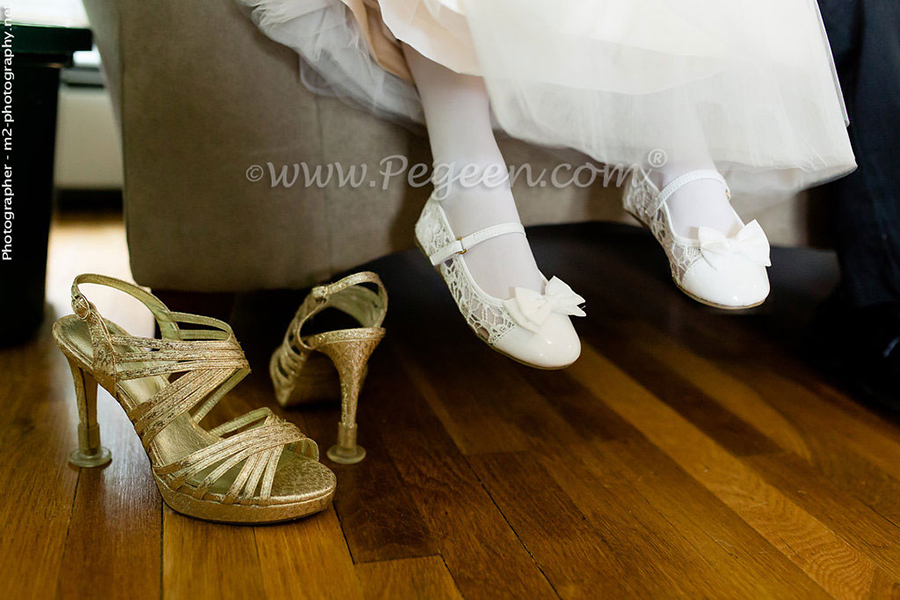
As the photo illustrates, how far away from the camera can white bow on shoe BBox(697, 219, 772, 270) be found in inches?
25.0

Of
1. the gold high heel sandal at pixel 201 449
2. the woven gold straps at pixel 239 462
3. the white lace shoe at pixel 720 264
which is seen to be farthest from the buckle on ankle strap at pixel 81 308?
the white lace shoe at pixel 720 264

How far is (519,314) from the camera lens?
605mm

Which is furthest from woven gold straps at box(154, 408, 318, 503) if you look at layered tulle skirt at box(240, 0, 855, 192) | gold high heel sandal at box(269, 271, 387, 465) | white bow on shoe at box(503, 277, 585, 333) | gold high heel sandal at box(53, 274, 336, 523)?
layered tulle skirt at box(240, 0, 855, 192)

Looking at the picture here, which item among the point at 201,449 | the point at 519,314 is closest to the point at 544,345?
the point at 519,314

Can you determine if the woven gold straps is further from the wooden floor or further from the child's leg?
the child's leg

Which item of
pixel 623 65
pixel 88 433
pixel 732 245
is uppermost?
pixel 623 65

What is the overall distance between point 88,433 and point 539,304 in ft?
1.33

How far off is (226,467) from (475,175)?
1.11ft

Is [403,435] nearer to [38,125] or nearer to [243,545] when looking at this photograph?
[243,545]

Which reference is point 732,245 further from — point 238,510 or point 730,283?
point 238,510

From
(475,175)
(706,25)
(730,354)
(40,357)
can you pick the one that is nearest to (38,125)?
(40,357)

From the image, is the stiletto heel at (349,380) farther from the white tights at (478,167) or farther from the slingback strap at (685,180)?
the slingback strap at (685,180)

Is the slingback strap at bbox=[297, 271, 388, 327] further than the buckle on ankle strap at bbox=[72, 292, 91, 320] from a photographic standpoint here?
Yes

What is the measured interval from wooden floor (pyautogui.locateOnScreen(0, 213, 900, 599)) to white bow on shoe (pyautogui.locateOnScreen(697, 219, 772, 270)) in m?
0.20
